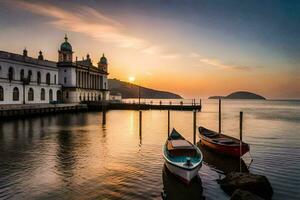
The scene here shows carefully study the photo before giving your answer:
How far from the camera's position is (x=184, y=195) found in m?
17.4

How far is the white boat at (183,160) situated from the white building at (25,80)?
57.0 meters

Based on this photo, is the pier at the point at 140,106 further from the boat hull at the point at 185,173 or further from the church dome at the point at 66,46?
the boat hull at the point at 185,173

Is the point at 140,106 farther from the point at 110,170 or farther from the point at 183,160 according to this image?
the point at 183,160

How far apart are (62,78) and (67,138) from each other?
6884cm

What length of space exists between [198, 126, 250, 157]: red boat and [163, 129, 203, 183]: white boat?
5.69 metres

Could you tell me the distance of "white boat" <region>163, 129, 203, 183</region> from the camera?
60.7ft

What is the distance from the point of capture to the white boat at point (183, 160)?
60.7 feet

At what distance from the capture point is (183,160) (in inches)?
810

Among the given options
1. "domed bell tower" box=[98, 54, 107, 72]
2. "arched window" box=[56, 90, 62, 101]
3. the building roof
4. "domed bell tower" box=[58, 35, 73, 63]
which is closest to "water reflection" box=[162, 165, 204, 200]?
the building roof

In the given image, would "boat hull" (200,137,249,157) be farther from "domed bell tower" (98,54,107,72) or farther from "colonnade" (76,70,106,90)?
"domed bell tower" (98,54,107,72)

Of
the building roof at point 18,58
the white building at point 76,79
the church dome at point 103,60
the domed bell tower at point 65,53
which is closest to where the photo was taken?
the building roof at point 18,58

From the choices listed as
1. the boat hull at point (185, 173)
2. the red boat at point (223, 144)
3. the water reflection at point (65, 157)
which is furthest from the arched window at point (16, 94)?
the boat hull at point (185, 173)

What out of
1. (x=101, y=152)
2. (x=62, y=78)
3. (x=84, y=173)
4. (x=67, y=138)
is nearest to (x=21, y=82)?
(x=62, y=78)

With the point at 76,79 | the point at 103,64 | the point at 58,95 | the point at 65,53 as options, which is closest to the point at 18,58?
the point at 58,95
